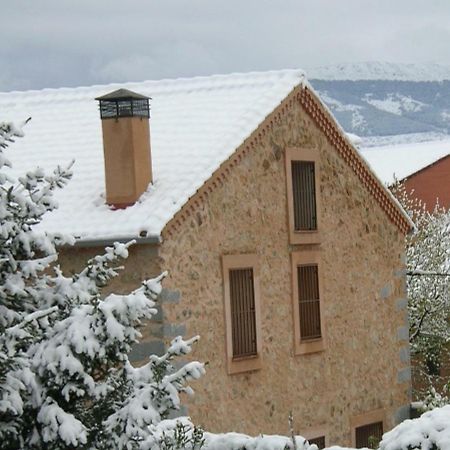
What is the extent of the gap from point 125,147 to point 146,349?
9.30ft

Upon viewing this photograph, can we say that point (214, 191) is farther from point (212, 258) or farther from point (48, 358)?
point (48, 358)

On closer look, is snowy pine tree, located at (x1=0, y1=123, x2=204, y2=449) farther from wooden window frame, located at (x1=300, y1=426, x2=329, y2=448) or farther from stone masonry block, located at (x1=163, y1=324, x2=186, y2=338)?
wooden window frame, located at (x1=300, y1=426, x2=329, y2=448)

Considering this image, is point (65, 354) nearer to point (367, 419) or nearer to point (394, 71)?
point (367, 419)

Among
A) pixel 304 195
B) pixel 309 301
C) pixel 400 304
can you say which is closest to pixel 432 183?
pixel 400 304

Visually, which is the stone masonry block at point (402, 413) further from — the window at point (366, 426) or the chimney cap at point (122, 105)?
the chimney cap at point (122, 105)

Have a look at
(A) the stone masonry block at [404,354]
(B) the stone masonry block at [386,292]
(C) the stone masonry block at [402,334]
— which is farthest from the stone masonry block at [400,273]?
(A) the stone masonry block at [404,354]

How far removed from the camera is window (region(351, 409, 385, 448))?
2133cm

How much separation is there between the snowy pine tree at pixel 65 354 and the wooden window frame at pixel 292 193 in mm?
9765

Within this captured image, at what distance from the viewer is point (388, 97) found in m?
138

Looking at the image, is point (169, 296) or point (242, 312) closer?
point (169, 296)

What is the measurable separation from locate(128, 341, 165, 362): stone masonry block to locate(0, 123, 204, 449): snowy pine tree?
6552 millimetres

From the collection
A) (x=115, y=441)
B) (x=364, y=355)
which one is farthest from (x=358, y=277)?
(x=115, y=441)

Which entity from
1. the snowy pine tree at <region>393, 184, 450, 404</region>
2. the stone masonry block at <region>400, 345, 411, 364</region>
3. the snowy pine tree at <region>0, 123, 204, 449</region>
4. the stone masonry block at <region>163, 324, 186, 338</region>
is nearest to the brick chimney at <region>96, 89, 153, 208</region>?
the stone masonry block at <region>163, 324, 186, 338</region>

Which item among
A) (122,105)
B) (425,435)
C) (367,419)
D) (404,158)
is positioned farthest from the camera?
(404,158)
